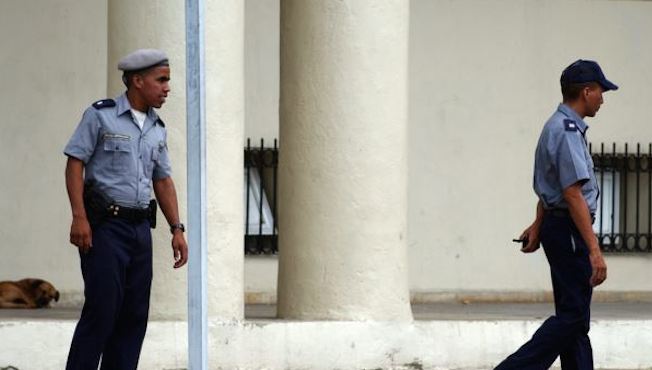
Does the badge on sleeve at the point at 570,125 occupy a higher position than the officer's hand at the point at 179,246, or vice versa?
the badge on sleeve at the point at 570,125

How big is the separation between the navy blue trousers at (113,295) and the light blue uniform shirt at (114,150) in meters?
0.16

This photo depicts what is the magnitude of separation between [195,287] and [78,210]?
1818 millimetres

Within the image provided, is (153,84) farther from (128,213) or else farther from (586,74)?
(586,74)

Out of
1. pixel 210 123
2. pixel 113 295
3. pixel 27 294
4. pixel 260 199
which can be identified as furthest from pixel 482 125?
pixel 113 295

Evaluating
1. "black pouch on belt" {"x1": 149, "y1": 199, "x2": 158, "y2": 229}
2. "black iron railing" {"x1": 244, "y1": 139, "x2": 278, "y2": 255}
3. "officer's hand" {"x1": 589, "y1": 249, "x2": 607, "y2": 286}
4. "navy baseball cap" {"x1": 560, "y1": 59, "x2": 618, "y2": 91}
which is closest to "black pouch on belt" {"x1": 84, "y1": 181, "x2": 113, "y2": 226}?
"black pouch on belt" {"x1": 149, "y1": 199, "x2": 158, "y2": 229}

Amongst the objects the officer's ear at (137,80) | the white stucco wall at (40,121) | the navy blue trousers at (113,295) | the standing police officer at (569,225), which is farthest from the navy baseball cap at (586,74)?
the white stucco wall at (40,121)

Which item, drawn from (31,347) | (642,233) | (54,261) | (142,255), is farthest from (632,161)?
(142,255)

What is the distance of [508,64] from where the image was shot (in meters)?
16.7

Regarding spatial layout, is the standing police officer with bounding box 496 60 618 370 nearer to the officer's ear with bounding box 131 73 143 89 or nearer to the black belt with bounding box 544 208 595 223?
the black belt with bounding box 544 208 595 223

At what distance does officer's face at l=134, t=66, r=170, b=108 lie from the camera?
9.77 meters

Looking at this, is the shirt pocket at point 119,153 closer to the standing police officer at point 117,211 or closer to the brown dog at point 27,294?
the standing police officer at point 117,211

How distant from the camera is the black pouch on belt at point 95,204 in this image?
9.66 m

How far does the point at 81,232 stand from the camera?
31.2 feet

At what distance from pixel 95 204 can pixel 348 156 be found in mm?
3036
